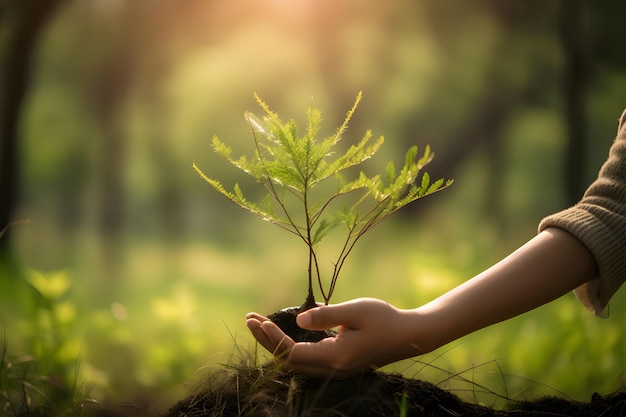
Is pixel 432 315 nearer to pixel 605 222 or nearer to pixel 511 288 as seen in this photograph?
pixel 511 288

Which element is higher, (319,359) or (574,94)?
(574,94)

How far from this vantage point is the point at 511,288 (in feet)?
4.47

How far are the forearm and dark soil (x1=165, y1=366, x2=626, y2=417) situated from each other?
0.53 ft

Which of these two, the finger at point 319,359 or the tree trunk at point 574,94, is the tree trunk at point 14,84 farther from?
the tree trunk at point 574,94

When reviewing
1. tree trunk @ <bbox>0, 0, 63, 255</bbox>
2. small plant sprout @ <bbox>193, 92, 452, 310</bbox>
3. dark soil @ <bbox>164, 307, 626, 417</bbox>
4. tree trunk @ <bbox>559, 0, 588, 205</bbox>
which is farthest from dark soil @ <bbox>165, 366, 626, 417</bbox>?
tree trunk @ <bbox>559, 0, 588, 205</bbox>

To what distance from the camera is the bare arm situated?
1.26m

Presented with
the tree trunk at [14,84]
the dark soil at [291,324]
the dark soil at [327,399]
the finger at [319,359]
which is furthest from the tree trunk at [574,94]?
the tree trunk at [14,84]

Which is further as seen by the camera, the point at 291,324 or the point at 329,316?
the point at 291,324

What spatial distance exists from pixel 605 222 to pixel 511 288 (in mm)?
290

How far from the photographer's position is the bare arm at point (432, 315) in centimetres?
126

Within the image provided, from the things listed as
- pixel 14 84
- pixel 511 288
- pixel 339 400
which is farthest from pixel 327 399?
pixel 14 84

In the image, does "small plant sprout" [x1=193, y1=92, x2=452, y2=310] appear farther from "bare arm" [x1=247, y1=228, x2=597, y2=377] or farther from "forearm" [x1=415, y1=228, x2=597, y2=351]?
"forearm" [x1=415, y1=228, x2=597, y2=351]

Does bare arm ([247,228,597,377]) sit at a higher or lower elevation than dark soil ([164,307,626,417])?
higher

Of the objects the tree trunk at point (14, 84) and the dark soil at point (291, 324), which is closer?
the dark soil at point (291, 324)
